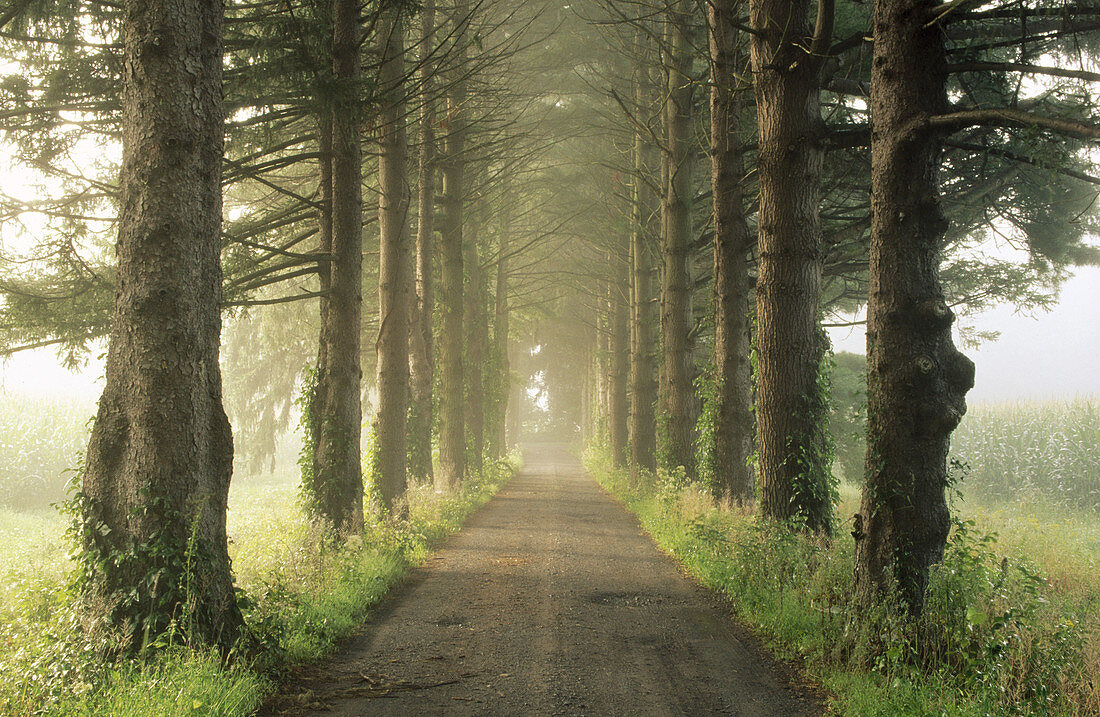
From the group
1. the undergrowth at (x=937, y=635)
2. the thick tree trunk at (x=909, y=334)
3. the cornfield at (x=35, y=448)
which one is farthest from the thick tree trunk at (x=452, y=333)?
the thick tree trunk at (x=909, y=334)

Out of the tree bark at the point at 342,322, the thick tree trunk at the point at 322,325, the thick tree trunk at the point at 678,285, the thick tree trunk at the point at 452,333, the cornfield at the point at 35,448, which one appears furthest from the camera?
the cornfield at the point at 35,448

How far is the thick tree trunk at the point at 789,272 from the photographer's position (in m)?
7.96

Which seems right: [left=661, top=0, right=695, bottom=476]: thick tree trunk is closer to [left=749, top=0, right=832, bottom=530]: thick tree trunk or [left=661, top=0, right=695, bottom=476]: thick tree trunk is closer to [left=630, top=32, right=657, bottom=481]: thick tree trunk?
[left=630, top=32, right=657, bottom=481]: thick tree trunk

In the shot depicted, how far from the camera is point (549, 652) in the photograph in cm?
569

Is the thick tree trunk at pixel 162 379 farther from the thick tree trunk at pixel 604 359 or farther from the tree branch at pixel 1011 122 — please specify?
the thick tree trunk at pixel 604 359

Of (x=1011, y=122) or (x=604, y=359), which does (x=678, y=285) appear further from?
(x=604, y=359)

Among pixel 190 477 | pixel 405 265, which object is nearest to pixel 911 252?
pixel 190 477

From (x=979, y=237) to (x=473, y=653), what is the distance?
12.5 metres

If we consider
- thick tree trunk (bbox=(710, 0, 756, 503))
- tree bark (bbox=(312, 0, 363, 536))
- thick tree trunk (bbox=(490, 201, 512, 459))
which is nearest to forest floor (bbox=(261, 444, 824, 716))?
tree bark (bbox=(312, 0, 363, 536))

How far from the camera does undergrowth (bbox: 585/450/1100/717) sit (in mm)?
4047

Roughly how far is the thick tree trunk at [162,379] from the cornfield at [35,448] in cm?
2033

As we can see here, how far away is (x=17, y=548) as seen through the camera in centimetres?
1238

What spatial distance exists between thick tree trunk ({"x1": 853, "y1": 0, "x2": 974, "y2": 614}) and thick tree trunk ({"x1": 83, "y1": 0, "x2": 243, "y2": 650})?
16.4 ft

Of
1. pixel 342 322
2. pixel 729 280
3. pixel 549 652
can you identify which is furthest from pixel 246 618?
pixel 729 280
